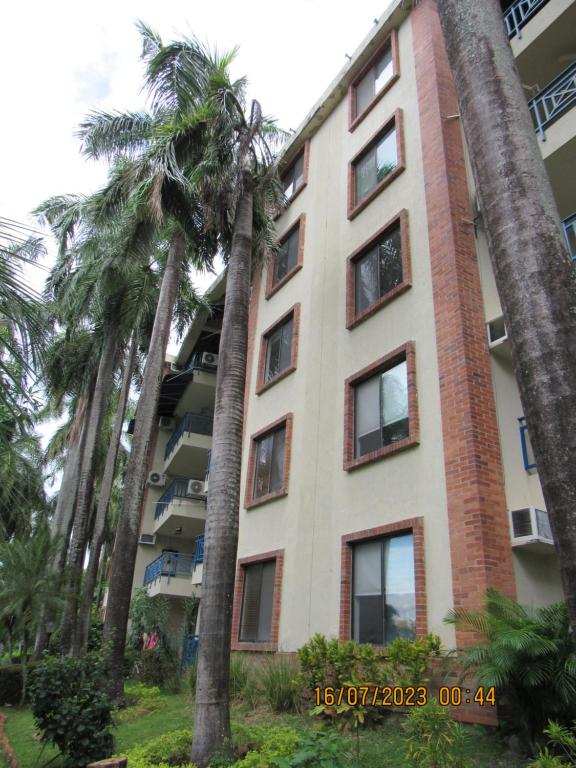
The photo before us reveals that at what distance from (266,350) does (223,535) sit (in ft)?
33.1

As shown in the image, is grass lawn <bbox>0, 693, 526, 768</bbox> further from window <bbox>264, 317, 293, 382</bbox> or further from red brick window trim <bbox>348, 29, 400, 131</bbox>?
red brick window trim <bbox>348, 29, 400, 131</bbox>

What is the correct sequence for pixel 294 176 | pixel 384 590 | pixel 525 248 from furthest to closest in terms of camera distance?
pixel 294 176, pixel 384 590, pixel 525 248

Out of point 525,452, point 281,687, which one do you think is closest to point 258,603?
point 281,687

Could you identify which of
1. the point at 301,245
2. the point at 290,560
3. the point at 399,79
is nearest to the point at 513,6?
the point at 399,79

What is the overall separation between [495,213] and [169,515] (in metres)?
20.8

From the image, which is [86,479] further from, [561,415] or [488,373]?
[561,415]

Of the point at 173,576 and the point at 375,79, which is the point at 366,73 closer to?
the point at 375,79

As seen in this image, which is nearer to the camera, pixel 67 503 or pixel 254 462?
pixel 254 462

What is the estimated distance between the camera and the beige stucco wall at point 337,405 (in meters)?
10.4

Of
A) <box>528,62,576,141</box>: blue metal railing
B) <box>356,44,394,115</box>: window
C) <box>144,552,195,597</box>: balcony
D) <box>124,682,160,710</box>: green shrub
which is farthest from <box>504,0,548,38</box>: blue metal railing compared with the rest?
<box>144,552,195,597</box>: balcony

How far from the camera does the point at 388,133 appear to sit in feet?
48.8

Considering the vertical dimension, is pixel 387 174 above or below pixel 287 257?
below

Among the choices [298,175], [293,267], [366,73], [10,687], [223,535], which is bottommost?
[10,687]

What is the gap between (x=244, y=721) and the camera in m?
10.0
